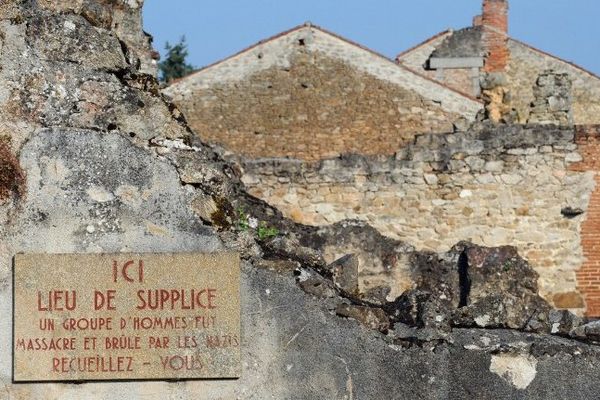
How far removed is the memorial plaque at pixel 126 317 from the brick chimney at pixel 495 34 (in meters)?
30.1

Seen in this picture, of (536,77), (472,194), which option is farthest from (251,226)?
(536,77)

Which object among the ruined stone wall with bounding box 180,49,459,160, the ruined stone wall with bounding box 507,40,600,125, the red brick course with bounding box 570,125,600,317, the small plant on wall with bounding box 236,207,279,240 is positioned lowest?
the small plant on wall with bounding box 236,207,279,240

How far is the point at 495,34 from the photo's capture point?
1578 inches

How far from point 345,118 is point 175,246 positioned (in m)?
20.6

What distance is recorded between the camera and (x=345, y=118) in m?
29.4

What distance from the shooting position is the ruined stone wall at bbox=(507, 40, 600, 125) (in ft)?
135

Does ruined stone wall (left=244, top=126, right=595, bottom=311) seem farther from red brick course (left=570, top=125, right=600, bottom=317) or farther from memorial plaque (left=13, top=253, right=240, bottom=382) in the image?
memorial plaque (left=13, top=253, right=240, bottom=382)

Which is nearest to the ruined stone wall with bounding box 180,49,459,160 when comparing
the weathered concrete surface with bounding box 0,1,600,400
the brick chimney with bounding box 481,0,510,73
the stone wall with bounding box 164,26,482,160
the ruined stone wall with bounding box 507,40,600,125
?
the stone wall with bounding box 164,26,482,160

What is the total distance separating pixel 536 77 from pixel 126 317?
33.2 meters

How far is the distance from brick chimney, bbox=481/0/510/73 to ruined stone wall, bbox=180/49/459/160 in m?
9.48

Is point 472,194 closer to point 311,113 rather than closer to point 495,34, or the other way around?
point 311,113

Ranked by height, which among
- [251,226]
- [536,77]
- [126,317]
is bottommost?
[126,317]

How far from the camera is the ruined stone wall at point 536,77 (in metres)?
41.0

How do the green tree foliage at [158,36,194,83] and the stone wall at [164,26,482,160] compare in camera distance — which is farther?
the green tree foliage at [158,36,194,83]
